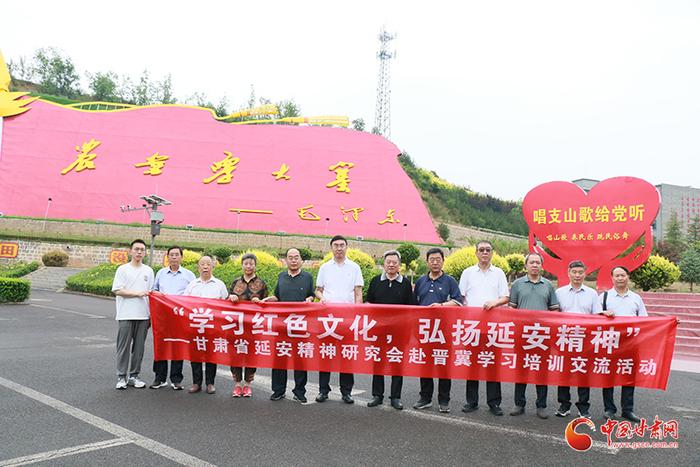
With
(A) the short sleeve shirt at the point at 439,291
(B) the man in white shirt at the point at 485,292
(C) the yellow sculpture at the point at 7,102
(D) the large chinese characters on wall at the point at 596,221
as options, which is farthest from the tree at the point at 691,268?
(C) the yellow sculpture at the point at 7,102

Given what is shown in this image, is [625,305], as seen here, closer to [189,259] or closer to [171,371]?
[171,371]

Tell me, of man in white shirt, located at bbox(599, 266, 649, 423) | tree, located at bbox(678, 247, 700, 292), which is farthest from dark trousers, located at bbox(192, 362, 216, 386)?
tree, located at bbox(678, 247, 700, 292)

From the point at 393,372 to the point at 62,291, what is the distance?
18.0 m

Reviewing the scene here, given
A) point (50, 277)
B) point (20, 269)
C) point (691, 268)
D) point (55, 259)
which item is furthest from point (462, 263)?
point (20, 269)

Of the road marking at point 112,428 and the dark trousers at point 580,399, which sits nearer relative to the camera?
the road marking at point 112,428

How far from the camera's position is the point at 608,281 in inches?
452

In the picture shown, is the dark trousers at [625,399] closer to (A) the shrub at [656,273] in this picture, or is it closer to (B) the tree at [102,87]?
(A) the shrub at [656,273]

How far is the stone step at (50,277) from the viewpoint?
784 inches

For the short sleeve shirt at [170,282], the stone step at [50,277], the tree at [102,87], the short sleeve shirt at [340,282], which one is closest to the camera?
the short sleeve shirt at [340,282]

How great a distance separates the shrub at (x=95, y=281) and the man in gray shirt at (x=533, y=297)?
1506cm

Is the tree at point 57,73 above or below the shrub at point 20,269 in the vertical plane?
above

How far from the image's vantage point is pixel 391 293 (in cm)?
490

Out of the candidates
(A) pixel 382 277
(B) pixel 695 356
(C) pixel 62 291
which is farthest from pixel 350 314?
(C) pixel 62 291

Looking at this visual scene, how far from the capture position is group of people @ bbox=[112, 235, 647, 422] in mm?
4676
